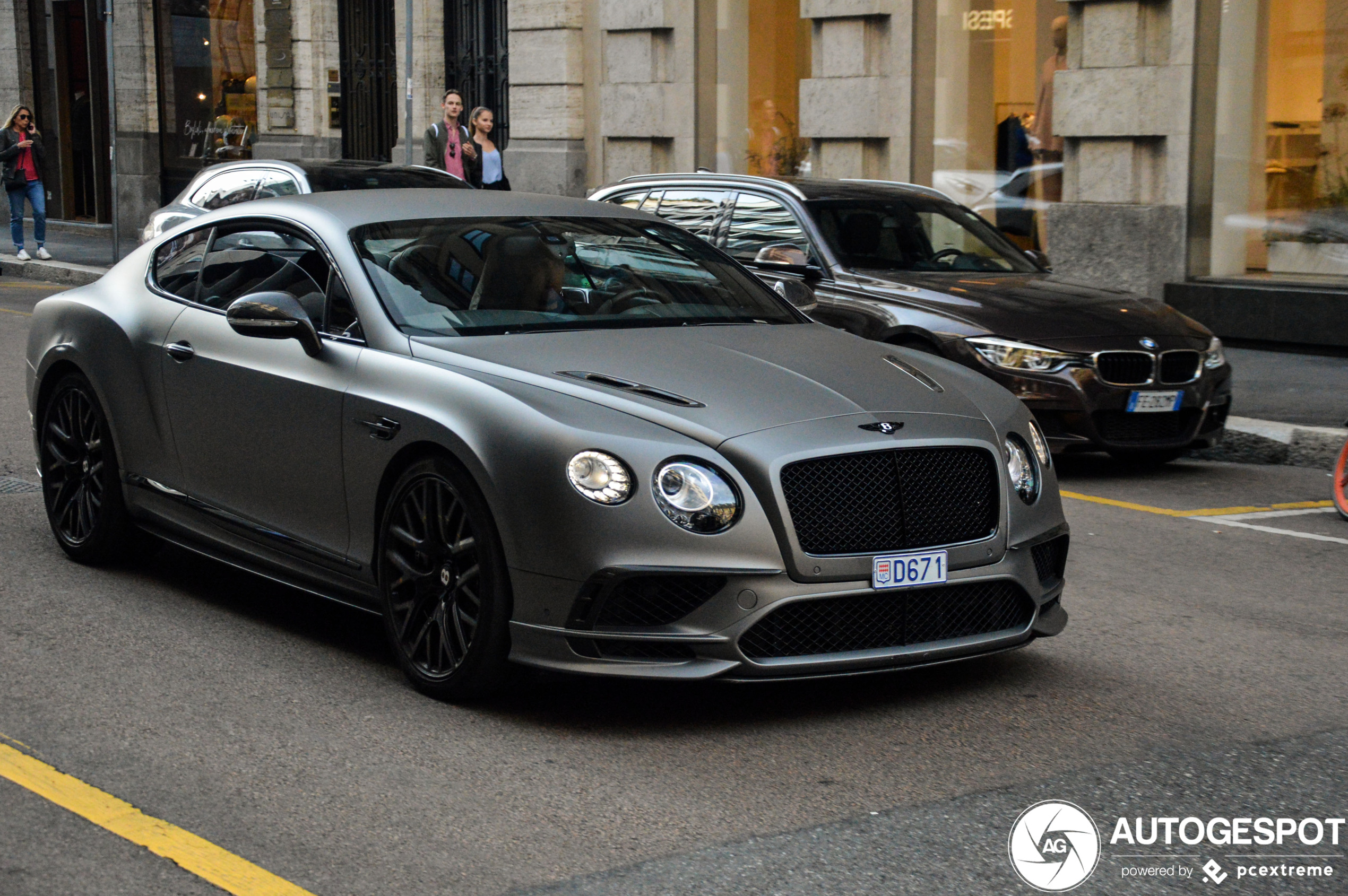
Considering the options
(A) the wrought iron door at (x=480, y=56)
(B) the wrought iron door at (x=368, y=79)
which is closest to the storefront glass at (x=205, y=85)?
(B) the wrought iron door at (x=368, y=79)

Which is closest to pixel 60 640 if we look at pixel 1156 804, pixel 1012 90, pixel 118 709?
pixel 118 709

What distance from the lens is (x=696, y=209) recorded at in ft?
36.4

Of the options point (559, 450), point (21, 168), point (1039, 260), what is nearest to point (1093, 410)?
point (1039, 260)

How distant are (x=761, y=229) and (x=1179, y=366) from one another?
8.58ft

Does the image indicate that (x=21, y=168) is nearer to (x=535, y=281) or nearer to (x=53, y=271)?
(x=53, y=271)

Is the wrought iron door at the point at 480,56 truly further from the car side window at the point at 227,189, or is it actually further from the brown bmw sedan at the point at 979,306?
the brown bmw sedan at the point at 979,306

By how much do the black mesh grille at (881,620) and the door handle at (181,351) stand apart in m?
2.60

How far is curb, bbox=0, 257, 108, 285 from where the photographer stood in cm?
2238

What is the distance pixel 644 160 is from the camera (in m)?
21.3

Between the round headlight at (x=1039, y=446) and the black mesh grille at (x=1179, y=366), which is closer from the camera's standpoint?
the round headlight at (x=1039, y=446)

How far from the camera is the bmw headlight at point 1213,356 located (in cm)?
975

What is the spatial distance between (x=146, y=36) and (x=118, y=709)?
26557mm

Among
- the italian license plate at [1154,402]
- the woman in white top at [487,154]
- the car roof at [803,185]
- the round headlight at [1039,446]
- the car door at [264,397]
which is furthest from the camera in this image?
the woman in white top at [487,154]

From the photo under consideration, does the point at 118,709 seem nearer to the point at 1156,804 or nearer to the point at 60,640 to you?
the point at 60,640
